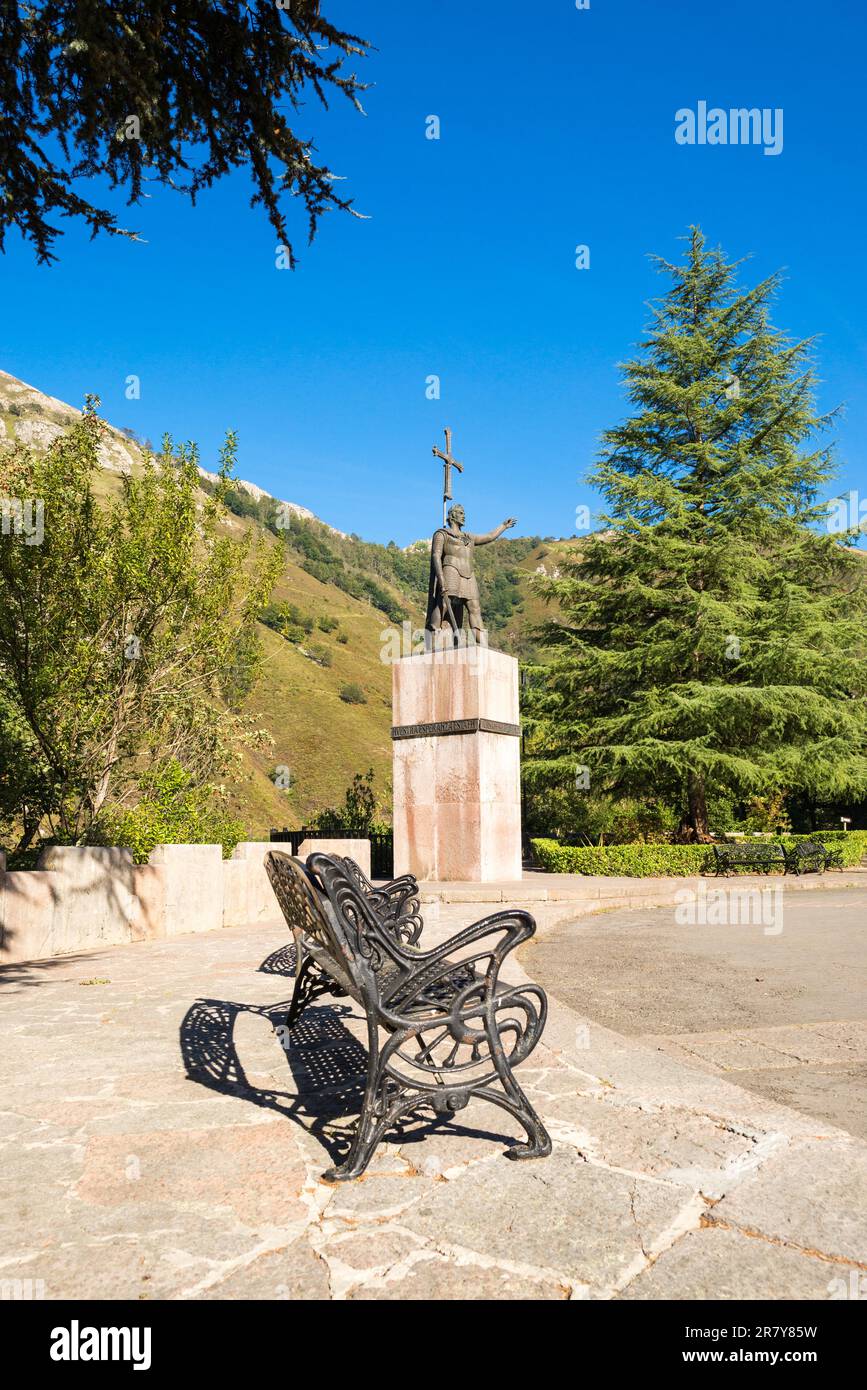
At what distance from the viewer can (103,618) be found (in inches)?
372

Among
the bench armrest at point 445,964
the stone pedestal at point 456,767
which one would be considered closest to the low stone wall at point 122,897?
the stone pedestal at point 456,767

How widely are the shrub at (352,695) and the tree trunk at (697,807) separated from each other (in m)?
55.3

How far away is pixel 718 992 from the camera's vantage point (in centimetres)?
643

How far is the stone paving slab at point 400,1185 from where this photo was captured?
2.15m

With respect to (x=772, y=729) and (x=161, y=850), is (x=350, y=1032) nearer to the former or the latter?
(x=161, y=850)

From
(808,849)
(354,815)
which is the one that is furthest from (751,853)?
(354,815)

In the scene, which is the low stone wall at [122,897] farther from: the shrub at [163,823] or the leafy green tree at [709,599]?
the leafy green tree at [709,599]

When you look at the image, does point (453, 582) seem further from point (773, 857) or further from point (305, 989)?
point (305, 989)

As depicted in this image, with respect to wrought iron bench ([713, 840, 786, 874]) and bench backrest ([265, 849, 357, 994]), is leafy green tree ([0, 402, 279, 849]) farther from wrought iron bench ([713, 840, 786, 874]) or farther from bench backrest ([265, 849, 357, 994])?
wrought iron bench ([713, 840, 786, 874])

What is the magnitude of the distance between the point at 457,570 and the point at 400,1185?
1267cm

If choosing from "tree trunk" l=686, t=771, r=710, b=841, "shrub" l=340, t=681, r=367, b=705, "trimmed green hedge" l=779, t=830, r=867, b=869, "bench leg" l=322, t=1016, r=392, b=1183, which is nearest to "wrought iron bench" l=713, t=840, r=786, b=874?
"trimmed green hedge" l=779, t=830, r=867, b=869

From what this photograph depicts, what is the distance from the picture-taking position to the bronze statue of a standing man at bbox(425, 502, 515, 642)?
48.6 ft

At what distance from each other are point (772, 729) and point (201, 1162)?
64.4 feet

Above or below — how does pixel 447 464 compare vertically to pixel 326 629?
below
